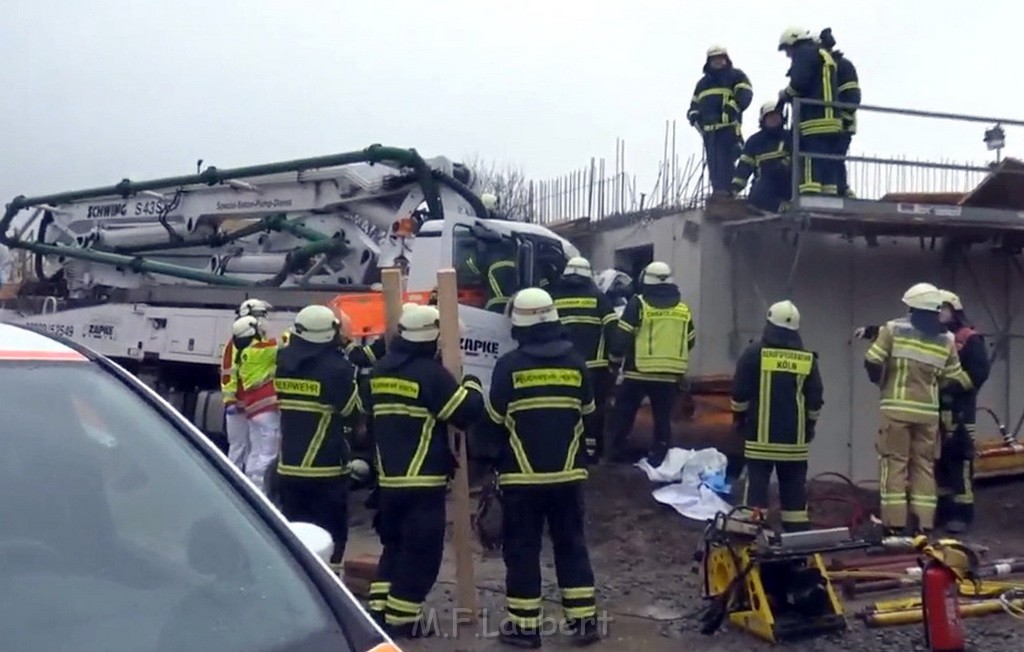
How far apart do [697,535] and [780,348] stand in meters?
1.69

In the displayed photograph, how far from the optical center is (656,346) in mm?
11266

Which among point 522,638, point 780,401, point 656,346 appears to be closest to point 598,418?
point 656,346

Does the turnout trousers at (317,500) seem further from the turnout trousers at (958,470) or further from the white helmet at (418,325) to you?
the turnout trousers at (958,470)

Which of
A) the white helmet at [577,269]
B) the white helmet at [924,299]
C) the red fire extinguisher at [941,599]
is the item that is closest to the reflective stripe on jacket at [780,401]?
the white helmet at [924,299]

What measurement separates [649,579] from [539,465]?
220cm

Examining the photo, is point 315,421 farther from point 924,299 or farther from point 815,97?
point 815,97

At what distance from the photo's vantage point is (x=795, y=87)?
1262cm

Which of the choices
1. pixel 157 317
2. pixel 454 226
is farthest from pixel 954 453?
pixel 157 317

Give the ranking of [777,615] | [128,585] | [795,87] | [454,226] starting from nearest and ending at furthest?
1. [128,585]
2. [777,615]
3. [454,226]
4. [795,87]

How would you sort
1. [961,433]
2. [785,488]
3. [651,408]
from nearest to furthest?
[785,488] < [961,433] < [651,408]

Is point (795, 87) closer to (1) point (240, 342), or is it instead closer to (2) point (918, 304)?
(2) point (918, 304)

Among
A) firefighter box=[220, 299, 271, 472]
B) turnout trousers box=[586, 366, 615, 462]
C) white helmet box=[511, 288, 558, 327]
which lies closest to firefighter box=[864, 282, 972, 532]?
turnout trousers box=[586, 366, 615, 462]

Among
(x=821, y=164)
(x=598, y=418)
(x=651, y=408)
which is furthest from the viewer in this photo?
(x=821, y=164)

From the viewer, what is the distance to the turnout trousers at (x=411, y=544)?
736cm
